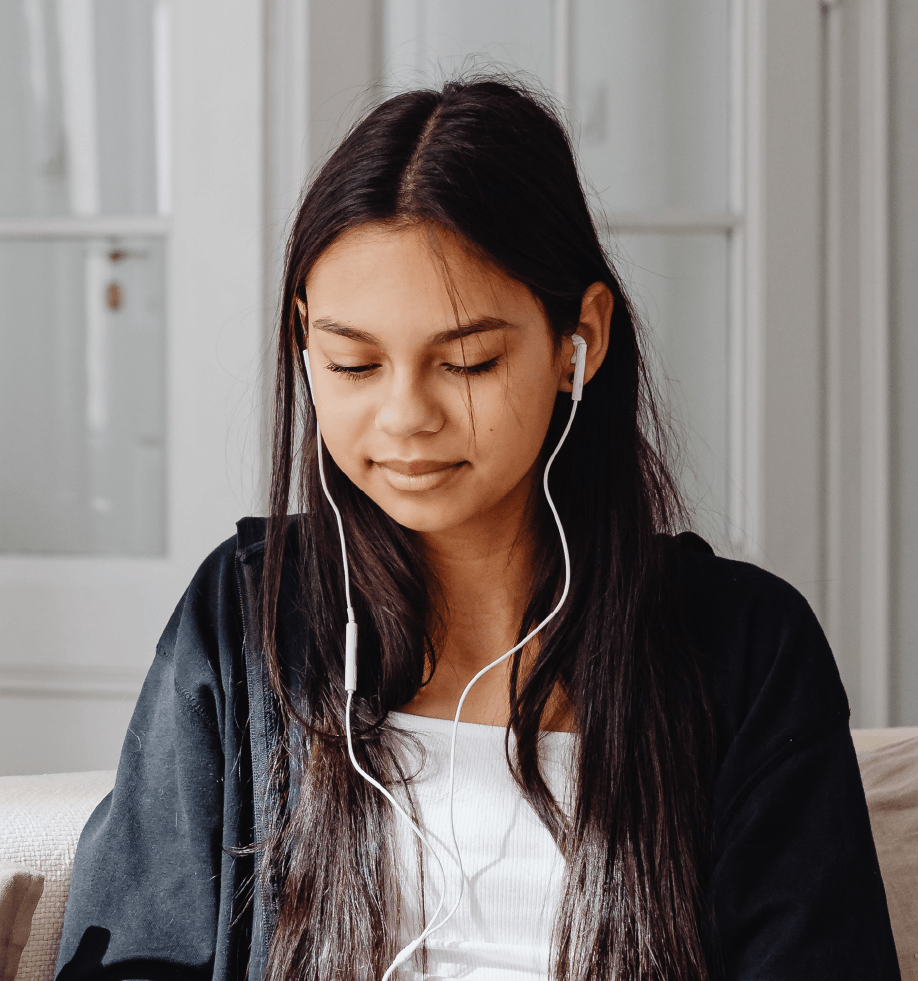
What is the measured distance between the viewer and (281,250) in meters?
1.60

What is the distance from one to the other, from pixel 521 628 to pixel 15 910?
19.1 inches

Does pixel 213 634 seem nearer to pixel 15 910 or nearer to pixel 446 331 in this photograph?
pixel 15 910

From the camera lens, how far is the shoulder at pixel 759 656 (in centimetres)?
83

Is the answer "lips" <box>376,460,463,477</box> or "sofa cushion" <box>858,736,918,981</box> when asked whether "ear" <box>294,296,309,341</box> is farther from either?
"sofa cushion" <box>858,736,918,981</box>

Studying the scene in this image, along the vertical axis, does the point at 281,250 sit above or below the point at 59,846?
above

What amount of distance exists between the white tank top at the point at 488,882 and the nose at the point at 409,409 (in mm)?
304

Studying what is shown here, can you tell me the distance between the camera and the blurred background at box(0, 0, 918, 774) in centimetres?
161

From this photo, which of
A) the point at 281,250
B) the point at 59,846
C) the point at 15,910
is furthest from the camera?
the point at 281,250

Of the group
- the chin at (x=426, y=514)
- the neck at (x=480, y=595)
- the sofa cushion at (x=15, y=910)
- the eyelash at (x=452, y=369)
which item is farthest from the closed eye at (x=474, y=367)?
the sofa cushion at (x=15, y=910)

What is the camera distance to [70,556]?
1.73 m

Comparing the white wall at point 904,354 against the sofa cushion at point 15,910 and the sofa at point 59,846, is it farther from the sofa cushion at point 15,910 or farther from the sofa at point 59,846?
the sofa cushion at point 15,910

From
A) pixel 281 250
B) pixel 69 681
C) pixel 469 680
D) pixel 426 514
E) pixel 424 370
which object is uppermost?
pixel 281 250

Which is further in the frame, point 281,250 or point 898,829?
point 281,250

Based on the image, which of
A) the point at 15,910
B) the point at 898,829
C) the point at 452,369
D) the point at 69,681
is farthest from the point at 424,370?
the point at 69,681
